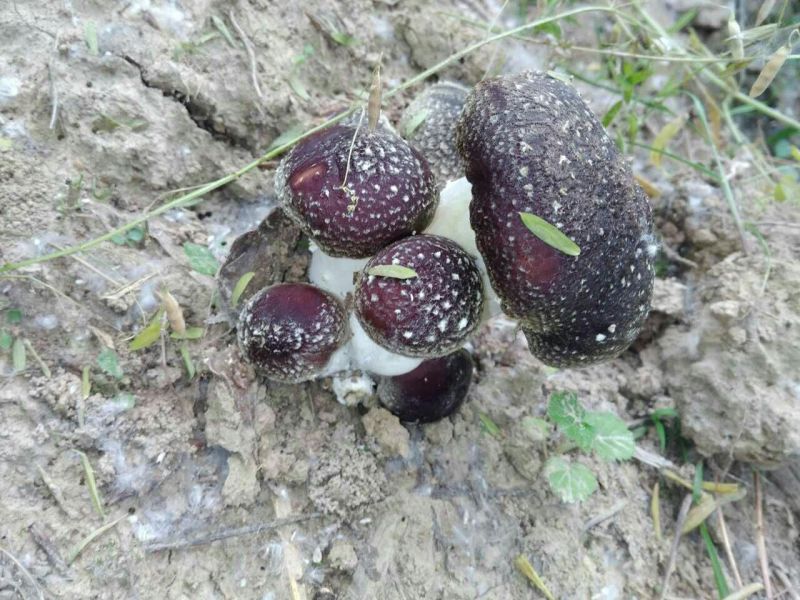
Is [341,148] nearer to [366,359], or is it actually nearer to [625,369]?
[366,359]

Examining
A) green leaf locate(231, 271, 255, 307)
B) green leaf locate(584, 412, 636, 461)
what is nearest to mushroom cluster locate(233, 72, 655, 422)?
green leaf locate(231, 271, 255, 307)

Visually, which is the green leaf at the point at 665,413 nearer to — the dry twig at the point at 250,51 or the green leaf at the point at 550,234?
the green leaf at the point at 550,234

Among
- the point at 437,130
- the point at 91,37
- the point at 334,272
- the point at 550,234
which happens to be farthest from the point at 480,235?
the point at 91,37

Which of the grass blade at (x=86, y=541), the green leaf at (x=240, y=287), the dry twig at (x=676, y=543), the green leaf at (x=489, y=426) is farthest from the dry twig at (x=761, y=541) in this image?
the grass blade at (x=86, y=541)

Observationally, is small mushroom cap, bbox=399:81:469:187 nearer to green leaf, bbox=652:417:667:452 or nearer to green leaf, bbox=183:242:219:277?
green leaf, bbox=183:242:219:277

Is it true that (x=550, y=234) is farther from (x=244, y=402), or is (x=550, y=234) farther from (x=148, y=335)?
(x=148, y=335)

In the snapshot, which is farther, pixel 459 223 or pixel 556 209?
pixel 459 223
